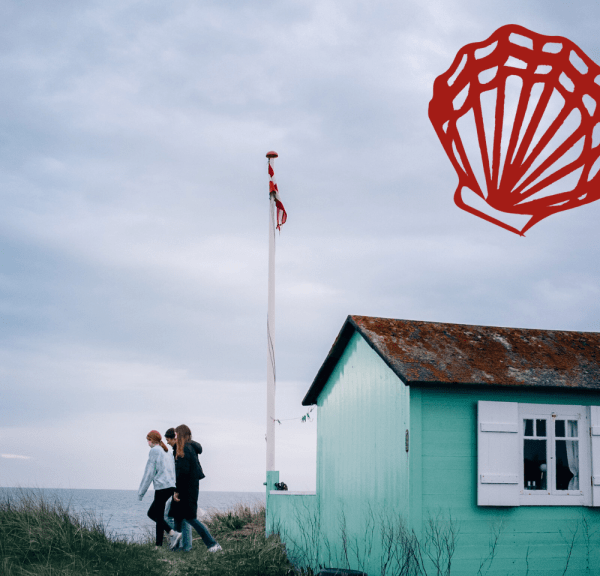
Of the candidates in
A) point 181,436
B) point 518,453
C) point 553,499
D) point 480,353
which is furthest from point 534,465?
point 181,436

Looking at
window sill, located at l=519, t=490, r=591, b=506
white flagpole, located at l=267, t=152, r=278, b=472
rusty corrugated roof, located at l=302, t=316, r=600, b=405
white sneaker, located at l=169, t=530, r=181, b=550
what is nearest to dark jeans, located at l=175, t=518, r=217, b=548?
white sneaker, located at l=169, t=530, r=181, b=550

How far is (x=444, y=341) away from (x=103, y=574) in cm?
547

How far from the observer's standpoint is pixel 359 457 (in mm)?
10945

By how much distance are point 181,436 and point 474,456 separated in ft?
15.4

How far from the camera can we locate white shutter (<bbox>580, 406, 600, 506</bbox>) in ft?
31.7

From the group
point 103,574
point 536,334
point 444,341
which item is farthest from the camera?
point 536,334

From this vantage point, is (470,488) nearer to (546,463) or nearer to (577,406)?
(546,463)

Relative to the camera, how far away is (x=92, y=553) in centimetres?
987

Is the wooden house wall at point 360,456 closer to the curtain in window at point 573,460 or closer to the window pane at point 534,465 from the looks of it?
the window pane at point 534,465

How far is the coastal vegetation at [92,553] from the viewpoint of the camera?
30.2 ft

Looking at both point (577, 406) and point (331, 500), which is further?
point (331, 500)

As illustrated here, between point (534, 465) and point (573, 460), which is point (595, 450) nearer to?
point (573, 460)

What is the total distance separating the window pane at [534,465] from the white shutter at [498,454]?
1.65 ft

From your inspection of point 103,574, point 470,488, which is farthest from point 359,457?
point 103,574
